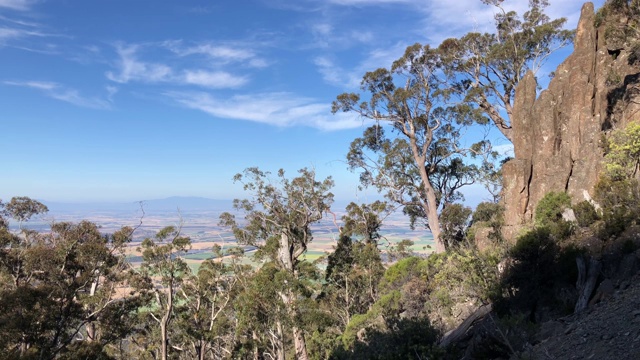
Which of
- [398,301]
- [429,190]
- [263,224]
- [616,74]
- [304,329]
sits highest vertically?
[616,74]

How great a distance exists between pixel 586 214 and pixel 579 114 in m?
6.08

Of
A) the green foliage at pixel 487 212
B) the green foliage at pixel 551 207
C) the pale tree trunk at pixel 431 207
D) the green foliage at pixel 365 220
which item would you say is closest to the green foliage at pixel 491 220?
the green foliage at pixel 487 212

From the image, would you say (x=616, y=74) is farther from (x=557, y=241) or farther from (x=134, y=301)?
(x=134, y=301)

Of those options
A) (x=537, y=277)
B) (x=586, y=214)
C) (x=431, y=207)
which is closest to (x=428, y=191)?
(x=431, y=207)

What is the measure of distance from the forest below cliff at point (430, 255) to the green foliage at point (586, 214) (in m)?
0.06

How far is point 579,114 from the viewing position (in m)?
17.5

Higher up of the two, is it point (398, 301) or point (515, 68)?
point (515, 68)

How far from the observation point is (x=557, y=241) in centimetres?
1265

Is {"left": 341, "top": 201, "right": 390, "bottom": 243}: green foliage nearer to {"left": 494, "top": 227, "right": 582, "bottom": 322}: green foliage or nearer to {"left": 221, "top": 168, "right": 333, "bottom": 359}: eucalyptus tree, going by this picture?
{"left": 221, "top": 168, "right": 333, "bottom": 359}: eucalyptus tree

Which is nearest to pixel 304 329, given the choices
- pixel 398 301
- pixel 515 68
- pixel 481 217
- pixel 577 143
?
pixel 398 301

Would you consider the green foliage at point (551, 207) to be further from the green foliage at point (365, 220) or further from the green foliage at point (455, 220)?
the green foliage at point (365, 220)

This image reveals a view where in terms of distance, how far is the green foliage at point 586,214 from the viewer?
13500 millimetres

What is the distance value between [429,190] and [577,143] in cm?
1001

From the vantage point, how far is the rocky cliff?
1614 centimetres
